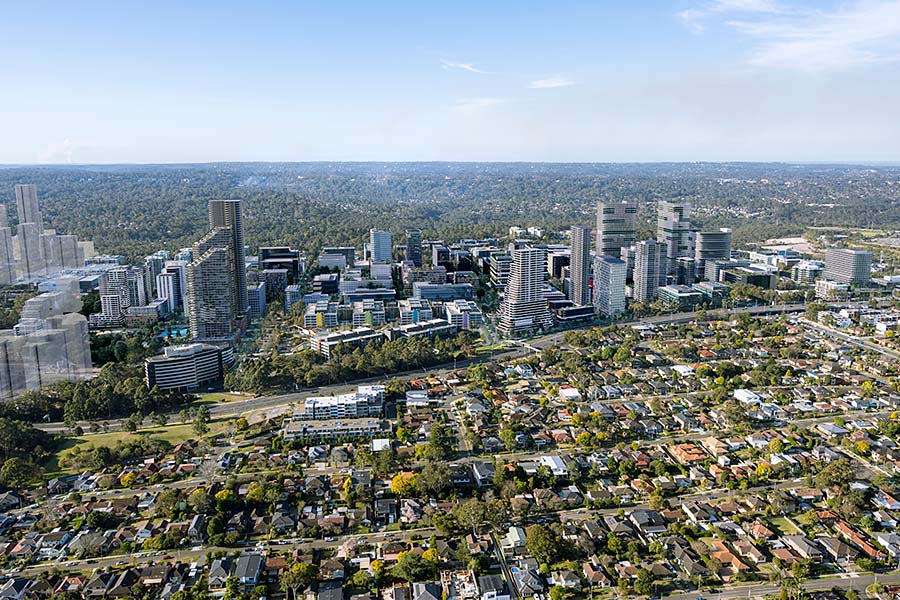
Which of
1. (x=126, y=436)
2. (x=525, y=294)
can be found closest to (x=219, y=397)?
(x=126, y=436)

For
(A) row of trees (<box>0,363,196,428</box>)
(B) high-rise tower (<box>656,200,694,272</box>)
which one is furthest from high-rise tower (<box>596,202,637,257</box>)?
(A) row of trees (<box>0,363,196,428</box>)

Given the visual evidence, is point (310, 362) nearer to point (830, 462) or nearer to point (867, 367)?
point (830, 462)

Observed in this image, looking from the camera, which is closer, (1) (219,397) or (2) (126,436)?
(2) (126,436)

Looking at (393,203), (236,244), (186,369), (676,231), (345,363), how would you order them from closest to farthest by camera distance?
1. (186,369)
2. (345,363)
3. (236,244)
4. (676,231)
5. (393,203)

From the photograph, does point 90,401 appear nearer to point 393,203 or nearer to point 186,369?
point 186,369

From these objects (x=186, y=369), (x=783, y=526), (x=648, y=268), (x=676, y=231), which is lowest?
(x=783, y=526)

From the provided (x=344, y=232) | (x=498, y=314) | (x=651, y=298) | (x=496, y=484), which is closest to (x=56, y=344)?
(x=496, y=484)

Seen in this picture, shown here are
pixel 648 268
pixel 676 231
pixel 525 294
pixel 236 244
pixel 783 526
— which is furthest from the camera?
pixel 676 231

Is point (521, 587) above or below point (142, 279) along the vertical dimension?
below

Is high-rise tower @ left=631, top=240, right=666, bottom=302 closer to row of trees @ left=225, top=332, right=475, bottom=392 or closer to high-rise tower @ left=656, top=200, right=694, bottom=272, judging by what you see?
high-rise tower @ left=656, top=200, right=694, bottom=272
